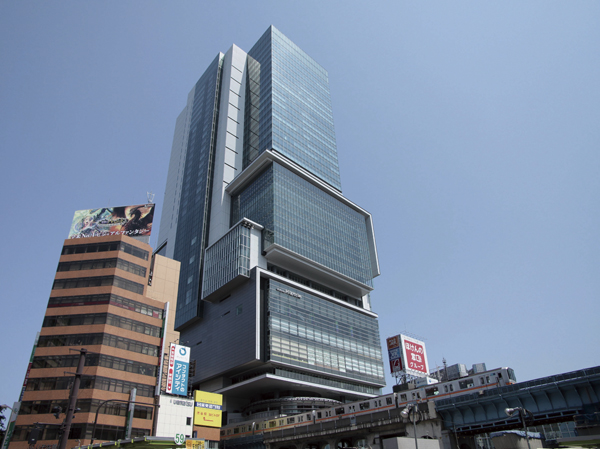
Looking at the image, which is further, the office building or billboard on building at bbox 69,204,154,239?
billboard on building at bbox 69,204,154,239

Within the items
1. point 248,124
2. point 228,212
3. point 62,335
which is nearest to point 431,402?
point 62,335

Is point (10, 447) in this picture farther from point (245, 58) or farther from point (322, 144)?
point (245, 58)

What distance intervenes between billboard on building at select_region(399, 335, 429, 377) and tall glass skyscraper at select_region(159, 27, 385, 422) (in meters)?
15.2

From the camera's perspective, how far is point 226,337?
114m

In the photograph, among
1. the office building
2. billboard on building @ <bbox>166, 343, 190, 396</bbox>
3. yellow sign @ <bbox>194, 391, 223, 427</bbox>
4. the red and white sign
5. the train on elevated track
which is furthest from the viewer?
the red and white sign

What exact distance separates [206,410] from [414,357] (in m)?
68.4

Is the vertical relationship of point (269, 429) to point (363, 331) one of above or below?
below

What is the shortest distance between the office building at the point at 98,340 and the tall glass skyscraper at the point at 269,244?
3919 cm

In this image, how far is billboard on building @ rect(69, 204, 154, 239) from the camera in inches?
3068

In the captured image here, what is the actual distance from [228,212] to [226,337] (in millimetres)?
44637

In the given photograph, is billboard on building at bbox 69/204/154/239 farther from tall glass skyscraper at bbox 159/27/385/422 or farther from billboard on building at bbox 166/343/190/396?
tall glass skyscraper at bbox 159/27/385/422

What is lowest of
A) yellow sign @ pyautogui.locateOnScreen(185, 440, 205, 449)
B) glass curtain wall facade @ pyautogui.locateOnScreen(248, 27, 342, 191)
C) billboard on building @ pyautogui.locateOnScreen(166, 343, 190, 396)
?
yellow sign @ pyautogui.locateOnScreen(185, 440, 205, 449)

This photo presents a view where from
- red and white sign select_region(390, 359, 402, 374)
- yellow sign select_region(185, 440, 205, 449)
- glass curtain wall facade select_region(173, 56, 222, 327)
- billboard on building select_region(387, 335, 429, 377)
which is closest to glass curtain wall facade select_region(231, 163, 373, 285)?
glass curtain wall facade select_region(173, 56, 222, 327)

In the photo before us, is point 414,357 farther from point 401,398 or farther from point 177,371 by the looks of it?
point 177,371
